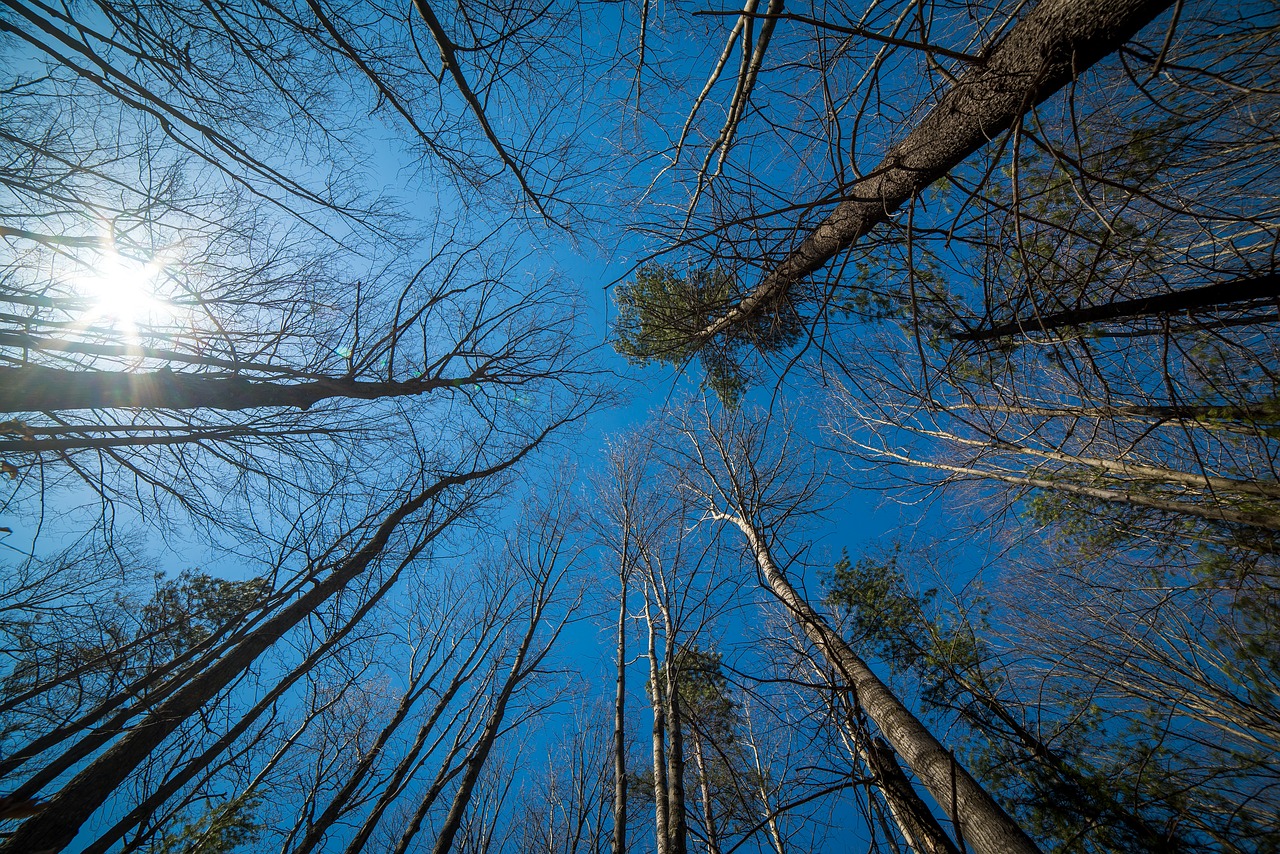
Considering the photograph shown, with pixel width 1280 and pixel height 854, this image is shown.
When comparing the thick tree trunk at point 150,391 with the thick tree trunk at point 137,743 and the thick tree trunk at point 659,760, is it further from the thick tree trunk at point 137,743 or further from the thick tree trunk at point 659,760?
the thick tree trunk at point 659,760

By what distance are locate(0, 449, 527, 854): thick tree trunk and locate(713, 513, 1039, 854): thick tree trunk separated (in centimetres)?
366

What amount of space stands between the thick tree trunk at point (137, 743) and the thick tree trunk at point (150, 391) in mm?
1696

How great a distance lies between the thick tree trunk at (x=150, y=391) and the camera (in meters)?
2.71

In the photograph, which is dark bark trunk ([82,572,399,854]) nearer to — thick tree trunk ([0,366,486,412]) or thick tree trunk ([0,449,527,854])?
thick tree trunk ([0,449,527,854])

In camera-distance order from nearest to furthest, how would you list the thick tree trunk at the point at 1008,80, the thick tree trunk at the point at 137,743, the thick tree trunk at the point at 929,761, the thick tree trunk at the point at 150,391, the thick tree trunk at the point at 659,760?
the thick tree trunk at the point at 1008,80
the thick tree trunk at the point at 929,761
the thick tree trunk at the point at 137,743
the thick tree trunk at the point at 150,391
the thick tree trunk at the point at 659,760

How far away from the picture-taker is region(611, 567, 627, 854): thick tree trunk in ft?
15.1

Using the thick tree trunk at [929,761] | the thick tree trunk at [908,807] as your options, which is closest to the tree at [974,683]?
the thick tree trunk at [929,761]

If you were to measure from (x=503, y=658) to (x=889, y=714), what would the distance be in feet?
22.0

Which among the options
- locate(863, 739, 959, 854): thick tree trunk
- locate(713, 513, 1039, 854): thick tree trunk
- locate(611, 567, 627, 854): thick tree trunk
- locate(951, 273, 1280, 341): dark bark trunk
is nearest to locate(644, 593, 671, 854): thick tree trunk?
locate(611, 567, 627, 854): thick tree trunk

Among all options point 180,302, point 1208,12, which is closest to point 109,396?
point 180,302

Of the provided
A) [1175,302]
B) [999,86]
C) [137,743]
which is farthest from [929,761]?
[137,743]

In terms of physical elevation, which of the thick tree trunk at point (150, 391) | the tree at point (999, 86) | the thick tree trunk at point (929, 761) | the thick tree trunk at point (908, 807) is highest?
the tree at point (999, 86)

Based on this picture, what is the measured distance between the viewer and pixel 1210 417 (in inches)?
141

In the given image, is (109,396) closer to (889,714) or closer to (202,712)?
(202,712)
